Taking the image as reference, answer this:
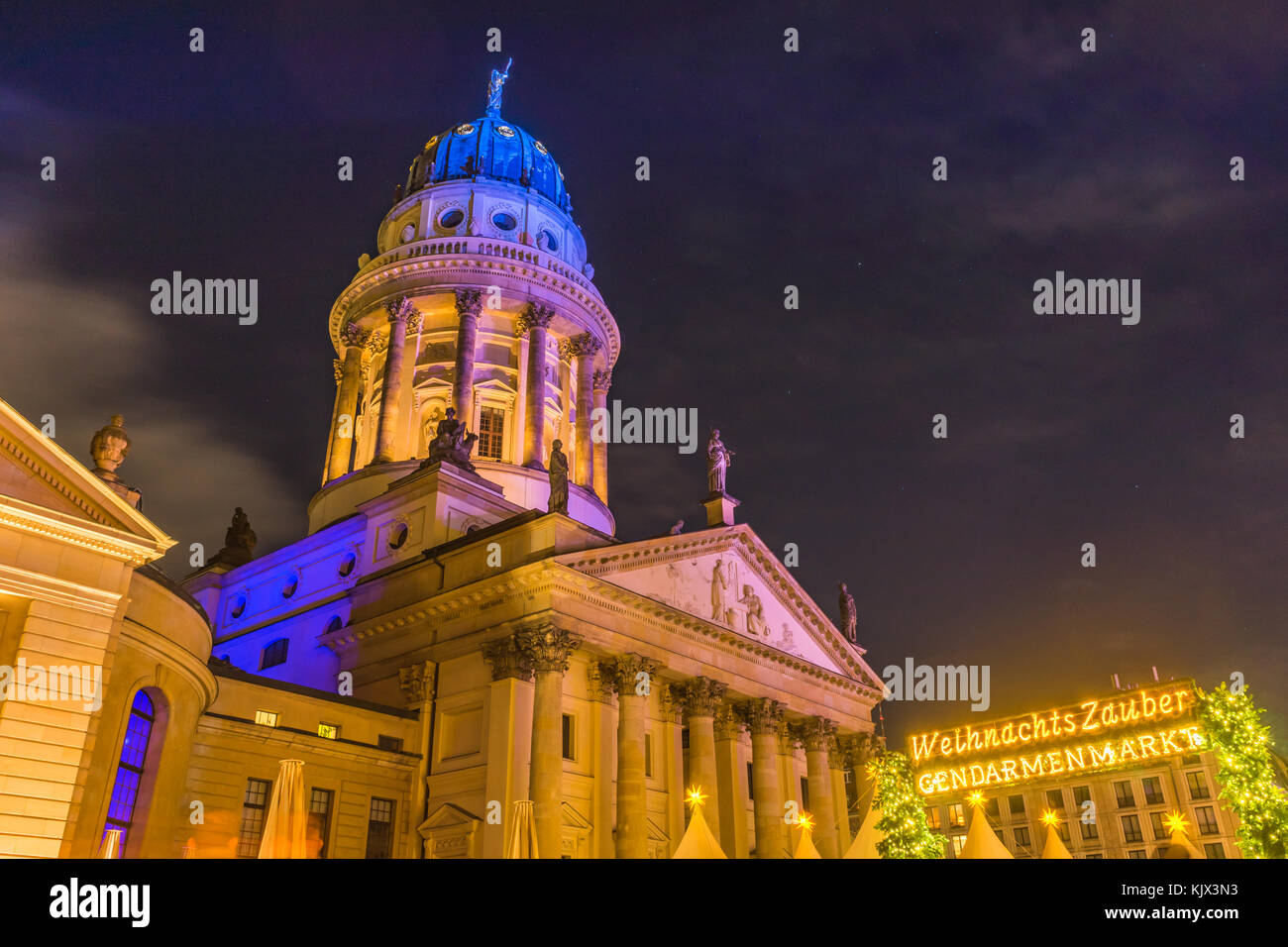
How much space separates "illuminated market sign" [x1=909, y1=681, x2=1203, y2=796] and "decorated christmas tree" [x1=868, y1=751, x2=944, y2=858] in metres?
37.8

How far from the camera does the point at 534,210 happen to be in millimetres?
66312

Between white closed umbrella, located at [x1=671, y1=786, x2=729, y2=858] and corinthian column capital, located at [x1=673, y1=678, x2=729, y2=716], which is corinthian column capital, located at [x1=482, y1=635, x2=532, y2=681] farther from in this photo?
white closed umbrella, located at [x1=671, y1=786, x2=729, y2=858]

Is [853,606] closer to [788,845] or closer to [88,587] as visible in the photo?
[788,845]

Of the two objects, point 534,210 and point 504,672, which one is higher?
point 534,210

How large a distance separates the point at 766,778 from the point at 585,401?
86.7ft

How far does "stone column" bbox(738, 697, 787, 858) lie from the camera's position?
4378cm

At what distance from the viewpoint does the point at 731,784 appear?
1720 inches

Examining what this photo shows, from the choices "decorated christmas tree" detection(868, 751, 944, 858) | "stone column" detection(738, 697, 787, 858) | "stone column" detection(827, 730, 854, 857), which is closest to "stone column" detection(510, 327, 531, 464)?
"stone column" detection(738, 697, 787, 858)

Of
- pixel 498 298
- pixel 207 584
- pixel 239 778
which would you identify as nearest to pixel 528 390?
pixel 498 298

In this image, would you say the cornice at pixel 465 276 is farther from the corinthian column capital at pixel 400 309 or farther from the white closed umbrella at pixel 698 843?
the white closed umbrella at pixel 698 843

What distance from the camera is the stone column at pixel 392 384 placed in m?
55.4

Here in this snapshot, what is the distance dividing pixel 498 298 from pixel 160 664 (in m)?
37.8

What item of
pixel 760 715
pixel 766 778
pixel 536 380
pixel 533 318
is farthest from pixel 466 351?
pixel 766 778

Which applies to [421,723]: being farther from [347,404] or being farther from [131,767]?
[347,404]
